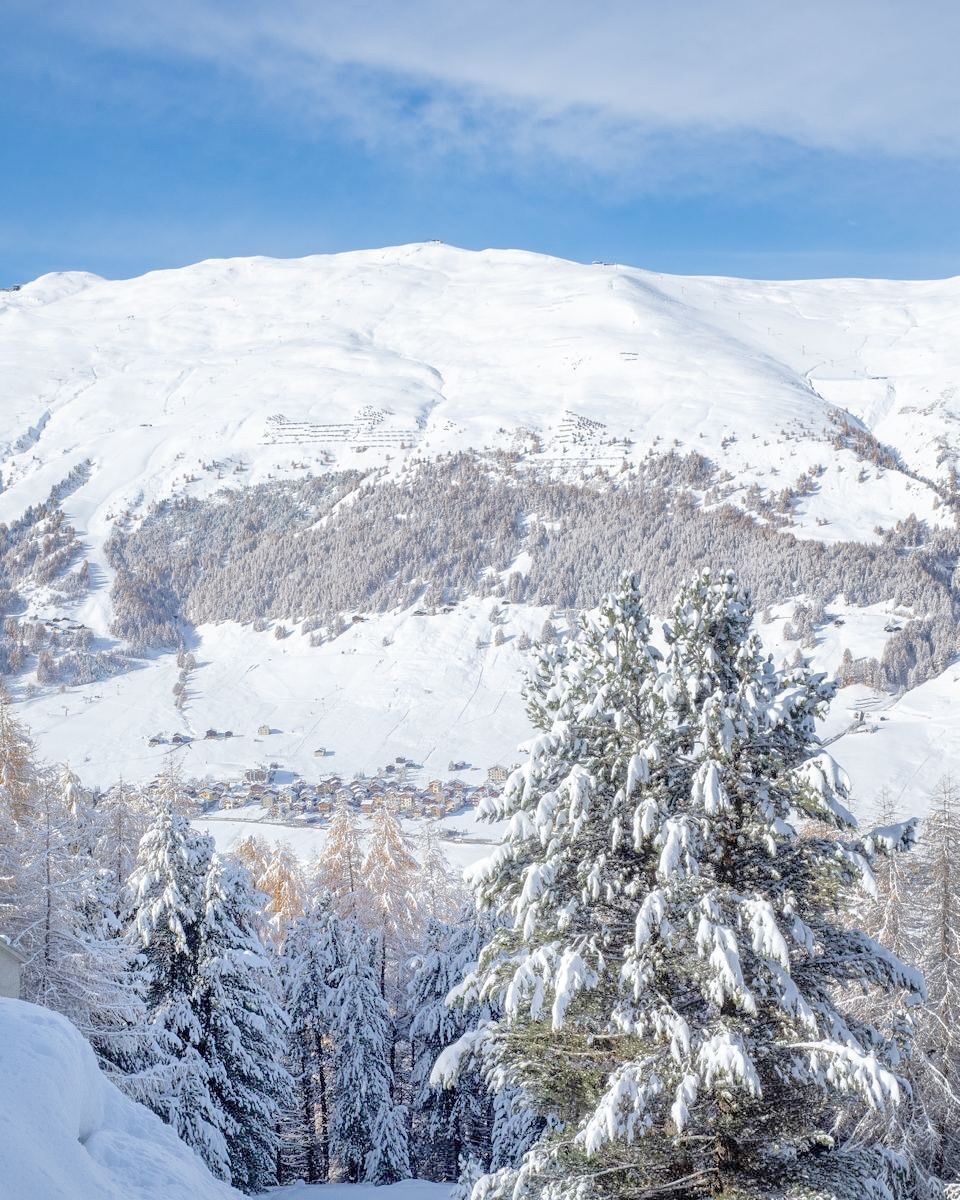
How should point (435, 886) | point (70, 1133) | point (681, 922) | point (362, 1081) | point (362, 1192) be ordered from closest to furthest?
point (70, 1133) < point (681, 922) < point (362, 1192) < point (362, 1081) < point (435, 886)

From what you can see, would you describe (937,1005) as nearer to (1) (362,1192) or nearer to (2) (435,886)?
(1) (362,1192)

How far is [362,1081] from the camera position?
88.2 ft

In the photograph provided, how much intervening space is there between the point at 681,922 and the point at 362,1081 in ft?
67.4

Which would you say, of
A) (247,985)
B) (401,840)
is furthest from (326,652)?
(247,985)

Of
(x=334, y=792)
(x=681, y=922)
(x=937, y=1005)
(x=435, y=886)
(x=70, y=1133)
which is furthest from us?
(x=334, y=792)

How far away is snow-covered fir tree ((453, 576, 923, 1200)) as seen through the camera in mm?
9328

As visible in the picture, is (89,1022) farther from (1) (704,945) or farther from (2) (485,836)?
(2) (485,836)

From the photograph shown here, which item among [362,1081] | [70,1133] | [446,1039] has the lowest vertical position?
[362,1081]

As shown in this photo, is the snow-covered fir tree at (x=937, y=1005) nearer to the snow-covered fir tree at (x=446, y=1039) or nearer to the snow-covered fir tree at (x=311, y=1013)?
the snow-covered fir tree at (x=446, y=1039)

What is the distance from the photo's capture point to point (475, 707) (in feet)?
495

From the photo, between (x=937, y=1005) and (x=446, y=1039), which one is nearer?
(x=937, y=1005)

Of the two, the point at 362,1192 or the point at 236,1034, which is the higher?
the point at 236,1034

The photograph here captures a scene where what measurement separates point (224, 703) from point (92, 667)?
3376 centimetres

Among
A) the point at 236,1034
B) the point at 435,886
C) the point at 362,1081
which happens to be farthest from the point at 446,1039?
Result: the point at 435,886
